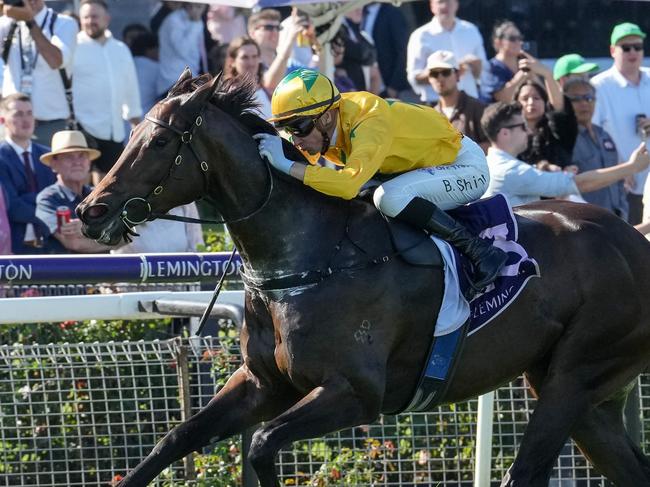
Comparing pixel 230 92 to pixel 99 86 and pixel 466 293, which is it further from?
pixel 99 86

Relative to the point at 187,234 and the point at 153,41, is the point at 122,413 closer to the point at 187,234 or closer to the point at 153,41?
the point at 187,234

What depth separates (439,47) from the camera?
10664 mm

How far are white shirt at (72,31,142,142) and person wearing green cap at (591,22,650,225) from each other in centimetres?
343

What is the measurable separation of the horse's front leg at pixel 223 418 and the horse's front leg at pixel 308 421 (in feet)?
0.89

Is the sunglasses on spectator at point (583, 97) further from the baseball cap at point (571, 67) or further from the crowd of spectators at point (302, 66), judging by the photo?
the baseball cap at point (571, 67)

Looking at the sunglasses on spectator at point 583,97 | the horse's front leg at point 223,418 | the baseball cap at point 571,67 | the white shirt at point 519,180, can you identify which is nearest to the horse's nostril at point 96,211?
the horse's front leg at point 223,418

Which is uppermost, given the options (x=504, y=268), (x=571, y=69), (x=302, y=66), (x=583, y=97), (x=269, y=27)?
(x=269, y=27)

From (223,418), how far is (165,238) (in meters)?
2.64

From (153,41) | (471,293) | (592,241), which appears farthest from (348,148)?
(153,41)

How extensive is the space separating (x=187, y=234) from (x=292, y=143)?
8.73 ft

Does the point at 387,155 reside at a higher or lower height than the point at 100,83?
lower

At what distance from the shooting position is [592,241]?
5727 millimetres

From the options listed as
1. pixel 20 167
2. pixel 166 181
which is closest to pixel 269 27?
pixel 20 167

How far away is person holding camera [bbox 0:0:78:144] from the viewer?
9031 mm
